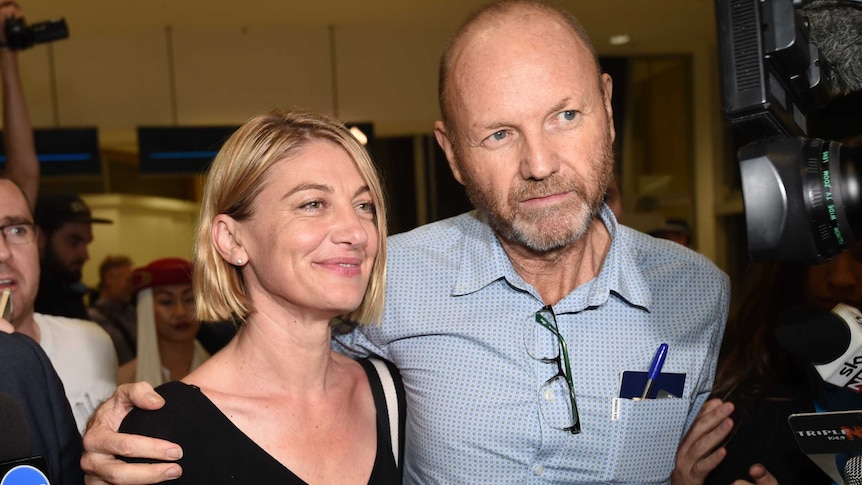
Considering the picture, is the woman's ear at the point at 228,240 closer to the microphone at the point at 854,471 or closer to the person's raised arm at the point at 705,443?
the person's raised arm at the point at 705,443

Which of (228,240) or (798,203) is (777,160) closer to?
(798,203)

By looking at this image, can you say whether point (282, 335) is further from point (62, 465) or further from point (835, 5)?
point (835, 5)

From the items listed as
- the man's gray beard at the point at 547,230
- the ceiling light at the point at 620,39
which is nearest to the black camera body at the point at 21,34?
the man's gray beard at the point at 547,230

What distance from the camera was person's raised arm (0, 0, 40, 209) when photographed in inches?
119

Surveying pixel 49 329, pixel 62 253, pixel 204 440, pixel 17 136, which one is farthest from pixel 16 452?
pixel 62 253

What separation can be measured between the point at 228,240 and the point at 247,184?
13 centimetres

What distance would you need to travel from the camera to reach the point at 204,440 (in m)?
1.50

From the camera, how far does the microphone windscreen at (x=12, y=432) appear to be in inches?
43.2

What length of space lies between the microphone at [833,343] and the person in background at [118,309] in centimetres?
313

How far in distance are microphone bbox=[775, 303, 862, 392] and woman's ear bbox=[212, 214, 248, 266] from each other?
1.04 m

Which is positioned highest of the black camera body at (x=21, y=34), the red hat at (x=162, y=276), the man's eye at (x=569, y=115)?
the black camera body at (x=21, y=34)

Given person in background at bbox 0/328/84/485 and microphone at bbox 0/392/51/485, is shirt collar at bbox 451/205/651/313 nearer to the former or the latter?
person in background at bbox 0/328/84/485

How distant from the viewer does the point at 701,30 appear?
761cm

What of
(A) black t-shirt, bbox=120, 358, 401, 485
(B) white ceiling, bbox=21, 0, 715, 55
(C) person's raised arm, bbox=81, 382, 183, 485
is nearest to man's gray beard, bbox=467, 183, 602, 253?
(A) black t-shirt, bbox=120, 358, 401, 485
